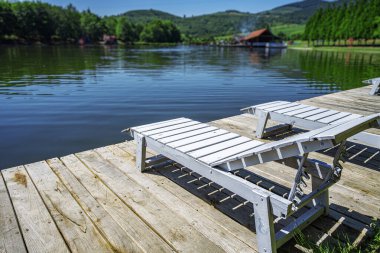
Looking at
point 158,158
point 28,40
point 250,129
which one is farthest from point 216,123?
point 28,40

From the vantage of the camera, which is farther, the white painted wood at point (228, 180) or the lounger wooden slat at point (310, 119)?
the lounger wooden slat at point (310, 119)

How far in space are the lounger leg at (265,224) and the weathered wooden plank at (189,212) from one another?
0.23 metres

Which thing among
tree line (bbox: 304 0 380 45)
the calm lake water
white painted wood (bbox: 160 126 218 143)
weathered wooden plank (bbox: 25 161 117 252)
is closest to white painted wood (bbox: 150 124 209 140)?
white painted wood (bbox: 160 126 218 143)

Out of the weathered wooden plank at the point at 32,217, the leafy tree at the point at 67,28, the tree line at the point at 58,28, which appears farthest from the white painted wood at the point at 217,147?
the leafy tree at the point at 67,28

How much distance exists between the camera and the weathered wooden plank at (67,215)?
271 centimetres

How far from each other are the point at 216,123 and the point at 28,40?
94081 millimetres

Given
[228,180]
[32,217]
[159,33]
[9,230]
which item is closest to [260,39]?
[159,33]

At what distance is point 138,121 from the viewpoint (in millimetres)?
9297

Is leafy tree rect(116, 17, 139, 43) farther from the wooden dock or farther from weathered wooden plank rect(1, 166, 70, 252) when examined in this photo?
weathered wooden plank rect(1, 166, 70, 252)

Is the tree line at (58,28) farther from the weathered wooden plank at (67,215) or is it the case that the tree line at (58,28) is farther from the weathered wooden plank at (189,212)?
the weathered wooden plank at (189,212)

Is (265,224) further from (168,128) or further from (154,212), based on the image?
(168,128)

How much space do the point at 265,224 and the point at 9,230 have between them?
2.46 metres

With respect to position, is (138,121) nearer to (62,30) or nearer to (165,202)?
(165,202)

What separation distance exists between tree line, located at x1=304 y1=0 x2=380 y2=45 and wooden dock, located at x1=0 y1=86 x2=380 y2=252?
58.9m
